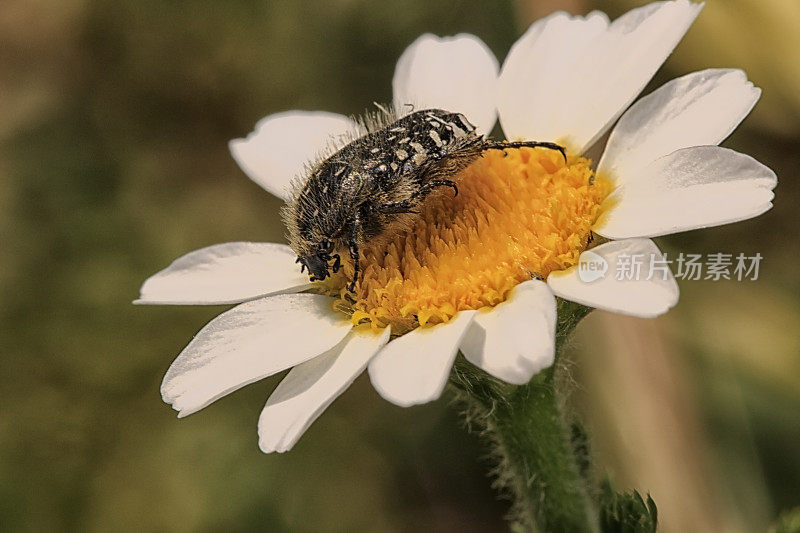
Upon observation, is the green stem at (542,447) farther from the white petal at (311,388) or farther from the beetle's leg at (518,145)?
the beetle's leg at (518,145)

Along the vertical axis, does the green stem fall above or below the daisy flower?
below

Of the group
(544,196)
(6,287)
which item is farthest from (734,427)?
(6,287)

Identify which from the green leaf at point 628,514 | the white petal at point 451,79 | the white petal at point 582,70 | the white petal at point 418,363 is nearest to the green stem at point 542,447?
the green leaf at point 628,514

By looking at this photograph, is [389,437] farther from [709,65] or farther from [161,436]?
[709,65]

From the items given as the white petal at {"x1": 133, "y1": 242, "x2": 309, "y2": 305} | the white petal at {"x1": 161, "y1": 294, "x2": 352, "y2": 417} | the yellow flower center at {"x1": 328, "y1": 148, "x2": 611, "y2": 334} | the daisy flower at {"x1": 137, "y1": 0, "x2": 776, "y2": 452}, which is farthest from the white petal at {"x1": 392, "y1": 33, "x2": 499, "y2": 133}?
the white petal at {"x1": 161, "y1": 294, "x2": 352, "y2": 417}

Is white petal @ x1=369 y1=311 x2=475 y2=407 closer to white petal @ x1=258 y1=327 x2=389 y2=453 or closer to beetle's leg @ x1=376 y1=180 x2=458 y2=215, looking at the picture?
white petal @ x1=258 y1=327 x2=389 y2=453

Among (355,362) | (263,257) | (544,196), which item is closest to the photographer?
(355,362)
